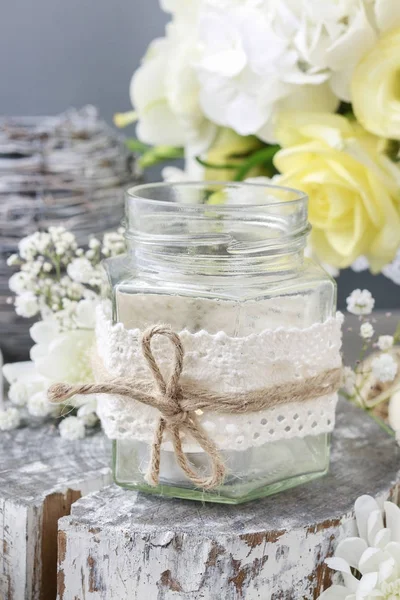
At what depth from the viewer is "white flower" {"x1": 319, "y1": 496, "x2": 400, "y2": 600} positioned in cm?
68

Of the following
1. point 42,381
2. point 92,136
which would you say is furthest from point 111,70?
point 42,381

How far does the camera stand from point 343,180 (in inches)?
35.7

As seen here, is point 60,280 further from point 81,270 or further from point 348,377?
point 348,377

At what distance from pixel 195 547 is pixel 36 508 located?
166 mm

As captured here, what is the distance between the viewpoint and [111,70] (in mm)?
1561

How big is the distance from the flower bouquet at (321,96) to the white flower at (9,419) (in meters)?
0.41

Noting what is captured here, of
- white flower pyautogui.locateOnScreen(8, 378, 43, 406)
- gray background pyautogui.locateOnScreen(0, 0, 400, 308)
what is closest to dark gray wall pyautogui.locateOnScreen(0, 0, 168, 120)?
gray background pyautogui.locateOnScreen(0, 0, 400, 308)

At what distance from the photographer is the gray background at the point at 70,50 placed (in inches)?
59.5

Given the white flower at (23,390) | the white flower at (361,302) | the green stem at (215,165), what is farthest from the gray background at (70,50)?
the white flower at (361,302)

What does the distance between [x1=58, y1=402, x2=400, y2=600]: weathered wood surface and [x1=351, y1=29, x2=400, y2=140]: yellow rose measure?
0.43 meters

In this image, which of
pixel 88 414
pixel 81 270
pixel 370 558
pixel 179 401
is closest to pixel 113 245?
pixel 81 270

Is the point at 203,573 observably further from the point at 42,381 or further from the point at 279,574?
the point at 42,381

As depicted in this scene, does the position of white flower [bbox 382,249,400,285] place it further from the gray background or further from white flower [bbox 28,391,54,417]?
the gray background

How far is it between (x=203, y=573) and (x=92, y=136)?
66 cm
